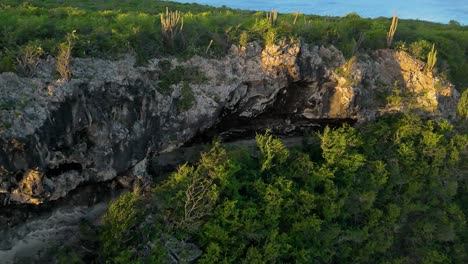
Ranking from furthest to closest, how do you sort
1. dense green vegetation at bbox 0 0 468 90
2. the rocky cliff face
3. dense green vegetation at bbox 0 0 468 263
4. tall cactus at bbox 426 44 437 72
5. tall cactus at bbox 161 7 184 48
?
tall cactus at bbox 426 44 437 72 → tall cactus at bbox 161 7 184 48 → dense green vegetation at bbox 0 0 468 90 → dense green vegetation at bbox 0 0 468 263 → the rocky cliff face

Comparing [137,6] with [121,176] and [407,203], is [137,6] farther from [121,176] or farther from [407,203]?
[407,203]

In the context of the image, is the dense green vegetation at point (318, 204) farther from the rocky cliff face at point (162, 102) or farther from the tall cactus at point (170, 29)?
the tall cactus at point (170, 29)

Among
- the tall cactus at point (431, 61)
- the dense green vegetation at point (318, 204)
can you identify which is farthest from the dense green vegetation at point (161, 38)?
the dense green vegetation at point (318, 204)

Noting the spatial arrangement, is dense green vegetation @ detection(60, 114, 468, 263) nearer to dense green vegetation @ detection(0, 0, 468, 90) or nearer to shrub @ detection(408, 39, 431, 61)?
shrub @ detection(408, 39, 431, 61)

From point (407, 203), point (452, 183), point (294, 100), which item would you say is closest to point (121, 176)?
point (294, 100)

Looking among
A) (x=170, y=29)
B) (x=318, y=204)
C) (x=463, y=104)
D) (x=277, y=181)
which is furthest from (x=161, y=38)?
(x=463, y=104)

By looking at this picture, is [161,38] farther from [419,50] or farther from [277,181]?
[419,50]

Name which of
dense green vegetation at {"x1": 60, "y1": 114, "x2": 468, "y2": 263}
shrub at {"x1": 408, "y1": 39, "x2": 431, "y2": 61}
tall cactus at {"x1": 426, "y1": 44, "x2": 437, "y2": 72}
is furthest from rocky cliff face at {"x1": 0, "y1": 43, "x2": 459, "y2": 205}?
dense green vegetation at {"x1": 60, "y1": 114, "x2": 468, "y2": 263}
